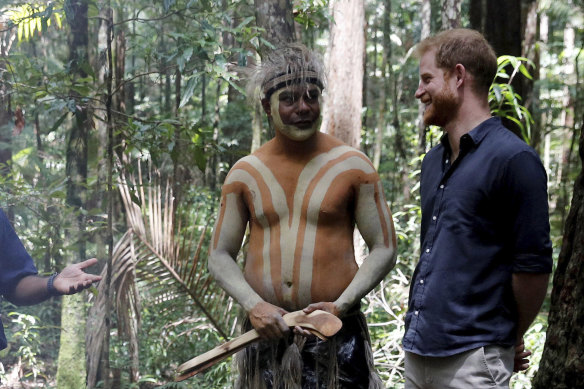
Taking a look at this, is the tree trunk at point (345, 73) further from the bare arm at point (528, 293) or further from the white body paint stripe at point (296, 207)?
the bare arm at point (528, 293)

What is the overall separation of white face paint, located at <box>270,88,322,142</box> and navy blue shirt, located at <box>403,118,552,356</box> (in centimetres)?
53

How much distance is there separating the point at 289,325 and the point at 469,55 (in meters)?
0.99

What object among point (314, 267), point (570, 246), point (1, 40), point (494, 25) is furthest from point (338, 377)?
point (494, 25)

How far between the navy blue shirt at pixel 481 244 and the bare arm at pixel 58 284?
1.44 meters

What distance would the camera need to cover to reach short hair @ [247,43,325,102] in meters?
2.31

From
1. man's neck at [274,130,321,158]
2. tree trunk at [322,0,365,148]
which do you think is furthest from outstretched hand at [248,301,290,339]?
tree trunk at [322,0,365,148]

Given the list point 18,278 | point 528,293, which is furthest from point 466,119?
point 18,278

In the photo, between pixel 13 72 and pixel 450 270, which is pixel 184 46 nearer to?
pixel 13 72

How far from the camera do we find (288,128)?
2295mm

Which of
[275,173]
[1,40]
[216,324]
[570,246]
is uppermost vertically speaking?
[1,40]

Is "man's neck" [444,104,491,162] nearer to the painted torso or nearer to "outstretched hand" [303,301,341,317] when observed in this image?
the painted torso

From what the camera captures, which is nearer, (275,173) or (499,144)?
(499,144)

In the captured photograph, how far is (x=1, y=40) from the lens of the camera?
4.04 meters

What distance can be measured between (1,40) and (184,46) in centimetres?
128
